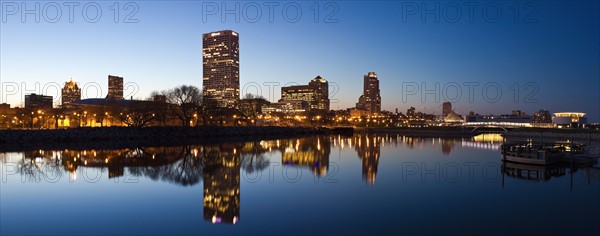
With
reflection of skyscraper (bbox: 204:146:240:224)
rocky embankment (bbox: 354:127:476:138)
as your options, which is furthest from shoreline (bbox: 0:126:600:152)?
reflection of skyscraper (bbox: 204:146:240:224)

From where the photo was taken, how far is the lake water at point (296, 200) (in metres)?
11.9

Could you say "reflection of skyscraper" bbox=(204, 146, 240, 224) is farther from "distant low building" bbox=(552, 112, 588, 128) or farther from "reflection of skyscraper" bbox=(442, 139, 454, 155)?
"distant low building" bbox=(552, 112, 588, 128)

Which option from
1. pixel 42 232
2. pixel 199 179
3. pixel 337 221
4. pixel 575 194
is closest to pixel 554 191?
pixel 575 194

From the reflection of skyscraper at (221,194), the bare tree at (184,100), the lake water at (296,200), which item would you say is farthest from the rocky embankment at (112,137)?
the reflection of skyscraper at (221,194)

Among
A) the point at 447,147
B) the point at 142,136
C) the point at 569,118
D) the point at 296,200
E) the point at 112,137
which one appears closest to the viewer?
the point at 296,200

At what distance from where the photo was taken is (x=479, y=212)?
13.7m

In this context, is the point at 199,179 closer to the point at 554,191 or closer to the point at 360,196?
the point at 360,196

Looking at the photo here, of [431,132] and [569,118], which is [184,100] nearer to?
[431,132]

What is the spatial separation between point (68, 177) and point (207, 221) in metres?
13.4

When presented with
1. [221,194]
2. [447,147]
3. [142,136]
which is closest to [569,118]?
[447,147]

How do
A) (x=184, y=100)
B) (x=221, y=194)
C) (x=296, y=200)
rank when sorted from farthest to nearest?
(x=184, y=100) → (x=221, y=194) → (x=296, y=200)

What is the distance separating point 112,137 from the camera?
59.9m

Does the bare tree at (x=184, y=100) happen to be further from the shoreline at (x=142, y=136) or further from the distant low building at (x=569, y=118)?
the distant low building at (x=569, y=118)

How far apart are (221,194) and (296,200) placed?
3.26 meters
